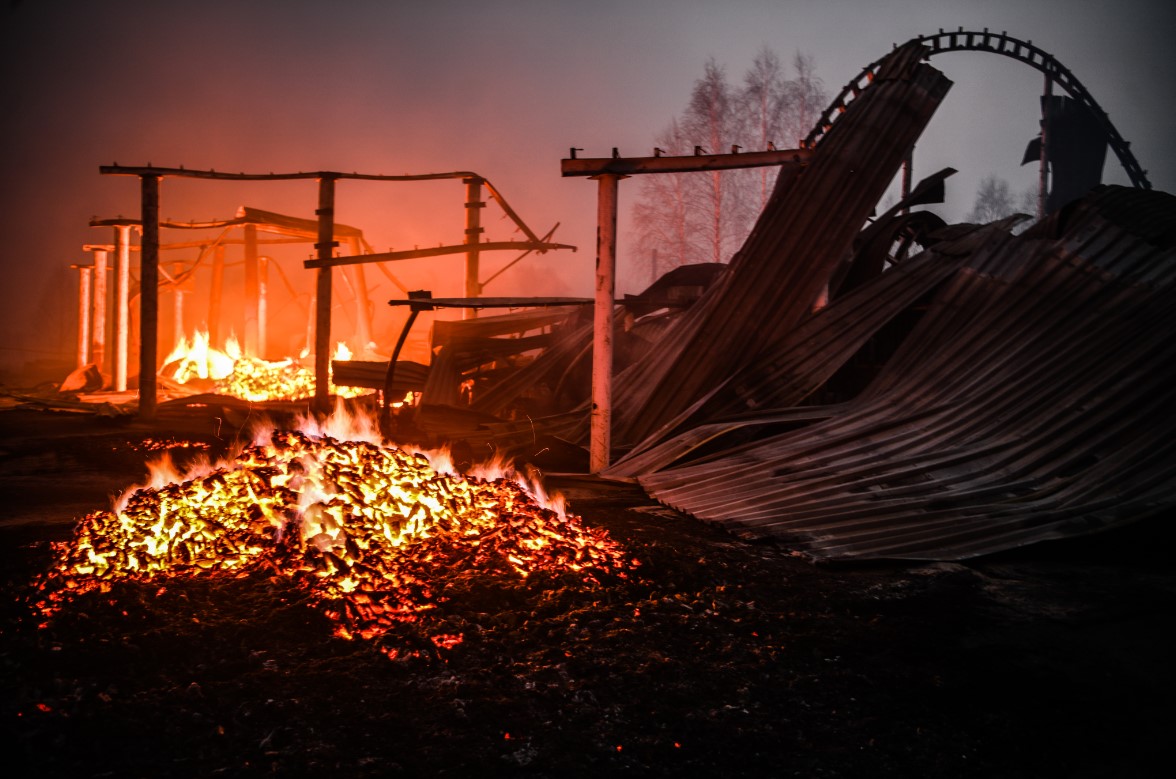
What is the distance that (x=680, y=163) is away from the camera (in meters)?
6.88

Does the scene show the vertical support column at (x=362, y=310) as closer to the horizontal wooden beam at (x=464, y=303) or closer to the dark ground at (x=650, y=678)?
the horizontal wooden beam at (x=464, y=303)

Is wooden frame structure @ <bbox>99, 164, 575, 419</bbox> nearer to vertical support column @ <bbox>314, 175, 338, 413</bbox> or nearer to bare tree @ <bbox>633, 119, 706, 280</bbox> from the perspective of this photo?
vertical support column @ <bbox>314, 175, 338, 413</bbox>

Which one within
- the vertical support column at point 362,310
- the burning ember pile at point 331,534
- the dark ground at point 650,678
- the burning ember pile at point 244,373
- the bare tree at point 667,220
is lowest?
the dark ground at point 650,678

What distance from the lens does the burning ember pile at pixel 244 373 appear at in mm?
17125

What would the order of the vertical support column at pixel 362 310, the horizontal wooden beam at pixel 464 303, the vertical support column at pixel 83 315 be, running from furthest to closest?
the vertical support column at pixel 83 315 < the vertical support column at pixel 362 310 < the horizontal wooden beam at pixel 464 303

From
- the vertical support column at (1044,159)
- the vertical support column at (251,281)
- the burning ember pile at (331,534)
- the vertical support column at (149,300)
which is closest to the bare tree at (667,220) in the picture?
the vertical support column at (1044,159)

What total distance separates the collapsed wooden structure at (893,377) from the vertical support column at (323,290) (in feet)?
9.18

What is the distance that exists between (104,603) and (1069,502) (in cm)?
602

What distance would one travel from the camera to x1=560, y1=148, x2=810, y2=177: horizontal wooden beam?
683 centimetres

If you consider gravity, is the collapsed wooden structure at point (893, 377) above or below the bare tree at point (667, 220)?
below

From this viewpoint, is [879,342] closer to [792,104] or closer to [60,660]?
[60,660]

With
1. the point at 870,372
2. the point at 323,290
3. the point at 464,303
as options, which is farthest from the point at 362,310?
the point at 870,372

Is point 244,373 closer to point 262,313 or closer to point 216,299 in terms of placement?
point 216,299

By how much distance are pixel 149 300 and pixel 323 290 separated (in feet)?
9.20
